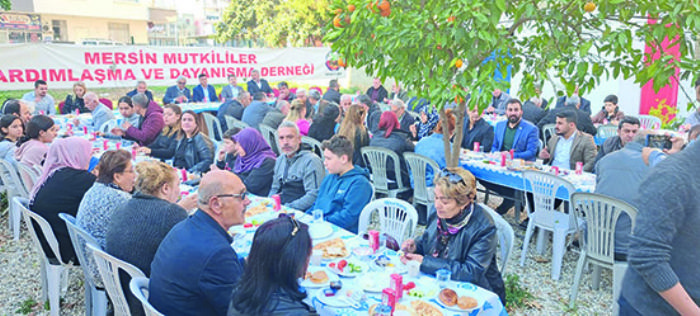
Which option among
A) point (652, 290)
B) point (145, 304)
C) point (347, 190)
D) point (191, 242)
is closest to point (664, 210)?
point (652, 290)

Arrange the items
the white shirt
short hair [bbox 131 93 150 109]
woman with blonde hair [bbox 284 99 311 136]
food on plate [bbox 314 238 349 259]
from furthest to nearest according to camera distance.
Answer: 1. woman with blonde hair [bbox 284 99 311 136]
2. short hair [bbox 131 93 150 109]
3. the white shirt
4. food on plate [bbox 314 238 349 259]

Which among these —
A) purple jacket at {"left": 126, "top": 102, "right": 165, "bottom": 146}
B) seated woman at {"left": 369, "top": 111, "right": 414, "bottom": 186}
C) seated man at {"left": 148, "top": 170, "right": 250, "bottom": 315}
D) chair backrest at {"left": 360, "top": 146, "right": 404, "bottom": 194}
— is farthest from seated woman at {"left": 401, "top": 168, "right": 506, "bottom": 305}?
purple jacket at {"left": 126, "top": 102, "right": 165, "bottom": 146}

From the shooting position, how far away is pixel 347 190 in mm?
4062

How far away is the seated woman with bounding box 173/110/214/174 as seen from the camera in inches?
230

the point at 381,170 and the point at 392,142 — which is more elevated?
the point at 392,142

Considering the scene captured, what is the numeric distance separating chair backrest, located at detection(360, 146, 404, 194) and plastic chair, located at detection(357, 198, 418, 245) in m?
2.00

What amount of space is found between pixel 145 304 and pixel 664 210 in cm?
218

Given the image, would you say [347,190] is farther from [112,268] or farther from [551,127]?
[551,127]

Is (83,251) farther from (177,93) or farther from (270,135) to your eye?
(177,93)

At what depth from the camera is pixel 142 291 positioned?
8.25 feet

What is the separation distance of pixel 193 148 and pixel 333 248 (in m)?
3.37

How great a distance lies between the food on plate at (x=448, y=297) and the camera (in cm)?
249

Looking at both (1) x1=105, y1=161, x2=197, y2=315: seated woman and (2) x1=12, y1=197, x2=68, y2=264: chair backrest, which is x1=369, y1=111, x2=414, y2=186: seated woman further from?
(2) x1=12, y1=197, x2=68, y2=264: chair backrest

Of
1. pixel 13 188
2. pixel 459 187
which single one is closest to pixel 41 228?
pixel 13 188
